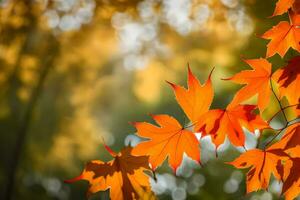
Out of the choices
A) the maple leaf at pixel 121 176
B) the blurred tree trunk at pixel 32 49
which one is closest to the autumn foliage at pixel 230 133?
the maple leaf at pixel 121 176

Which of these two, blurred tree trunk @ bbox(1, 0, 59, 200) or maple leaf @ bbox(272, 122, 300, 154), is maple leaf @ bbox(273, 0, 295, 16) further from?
blurred tree trunk @ bbox(1, 0, 59, 200)

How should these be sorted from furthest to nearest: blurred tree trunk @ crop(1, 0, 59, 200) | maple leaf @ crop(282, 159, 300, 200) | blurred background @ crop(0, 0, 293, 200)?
blurred tree trunk @ crop(1, 0, 59, 200), blurred background @ crop(0, 0, 293, 200), maple leaf @ crop(282, 159, 300, 200)

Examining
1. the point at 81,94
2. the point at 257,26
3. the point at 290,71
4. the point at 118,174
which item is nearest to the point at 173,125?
the point at 118,174

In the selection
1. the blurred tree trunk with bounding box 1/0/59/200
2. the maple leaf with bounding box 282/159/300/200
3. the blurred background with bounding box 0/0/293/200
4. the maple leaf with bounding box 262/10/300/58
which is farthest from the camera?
the blurred tree trunk with bounding box 1/0/59/200

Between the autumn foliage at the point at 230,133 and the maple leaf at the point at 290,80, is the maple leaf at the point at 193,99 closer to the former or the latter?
the autumn foliage at the point at 230,133

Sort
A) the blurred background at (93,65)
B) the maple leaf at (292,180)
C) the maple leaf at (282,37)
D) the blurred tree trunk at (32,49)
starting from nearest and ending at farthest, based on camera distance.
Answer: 1. the maple leaf at (292,180)
2. the maple leaf at (282,37)
3. the blurred background at (93,65)
4. the blurred tree trunk at (32,49)

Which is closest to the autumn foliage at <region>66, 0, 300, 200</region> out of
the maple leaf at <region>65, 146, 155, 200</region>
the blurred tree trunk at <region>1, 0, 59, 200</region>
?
the maple leaf at <region>65, 146, 155, 200</region>

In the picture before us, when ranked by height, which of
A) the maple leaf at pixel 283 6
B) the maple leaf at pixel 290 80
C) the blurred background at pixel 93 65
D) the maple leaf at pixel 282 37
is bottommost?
the blurred background at pixel 93 65
